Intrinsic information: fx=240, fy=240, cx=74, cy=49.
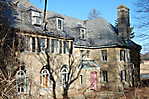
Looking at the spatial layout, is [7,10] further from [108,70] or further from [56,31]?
[108,70]

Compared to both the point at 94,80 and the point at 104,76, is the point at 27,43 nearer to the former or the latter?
the point at 94,80

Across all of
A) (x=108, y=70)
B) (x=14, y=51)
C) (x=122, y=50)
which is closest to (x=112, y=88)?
(x=108, y=70)

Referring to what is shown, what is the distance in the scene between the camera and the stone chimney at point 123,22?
38.0m

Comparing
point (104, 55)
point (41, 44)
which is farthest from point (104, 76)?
point (41, 44)

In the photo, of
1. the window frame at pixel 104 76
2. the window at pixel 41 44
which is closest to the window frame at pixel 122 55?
the window frame at pixel 104 76

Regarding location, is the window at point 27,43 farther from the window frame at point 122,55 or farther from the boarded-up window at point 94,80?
the window frame at point 122,55

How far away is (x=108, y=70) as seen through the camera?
36.2m

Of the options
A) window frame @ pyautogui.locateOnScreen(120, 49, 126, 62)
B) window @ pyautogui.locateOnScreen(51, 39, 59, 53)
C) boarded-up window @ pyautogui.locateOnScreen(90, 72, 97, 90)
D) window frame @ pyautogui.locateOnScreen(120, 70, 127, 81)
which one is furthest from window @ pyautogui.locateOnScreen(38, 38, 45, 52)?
window frame @ pyautogui.locateOnScreen(120, 70, 127, 81)

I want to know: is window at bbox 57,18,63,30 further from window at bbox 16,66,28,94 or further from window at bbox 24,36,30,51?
window at bbox 16,66,28,94

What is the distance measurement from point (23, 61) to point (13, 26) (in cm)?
368

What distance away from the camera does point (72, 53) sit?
3183 cm

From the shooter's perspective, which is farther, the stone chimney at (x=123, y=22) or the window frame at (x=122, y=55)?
the stone chimney at (x=123, y=22)

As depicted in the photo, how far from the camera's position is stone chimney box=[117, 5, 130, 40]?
125 ft

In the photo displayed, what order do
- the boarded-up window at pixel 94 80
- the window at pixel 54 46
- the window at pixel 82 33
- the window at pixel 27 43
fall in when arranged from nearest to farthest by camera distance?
1. the window at pixel 27 43
2. the window at pixel 54 46
3. the boarded-up window at pixel 94 80
4. the window at pixel 82 33
